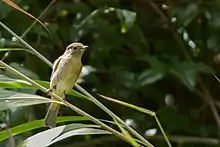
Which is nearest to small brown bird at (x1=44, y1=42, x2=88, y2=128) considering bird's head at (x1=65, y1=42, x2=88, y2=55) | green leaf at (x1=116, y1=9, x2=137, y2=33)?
bird's head at (x1=65, y1=42, x2=88, y2=55)

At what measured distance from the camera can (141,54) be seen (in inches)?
74.1

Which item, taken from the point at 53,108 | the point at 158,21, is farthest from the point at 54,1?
the point at 53,108

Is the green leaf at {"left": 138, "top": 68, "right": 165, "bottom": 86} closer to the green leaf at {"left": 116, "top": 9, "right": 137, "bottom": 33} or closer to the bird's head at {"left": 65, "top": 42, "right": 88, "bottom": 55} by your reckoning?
the green leaf at {"left": 116, "top": 9, "right": 137, "bottom": 33}

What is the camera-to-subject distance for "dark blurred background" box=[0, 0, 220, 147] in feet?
5.79

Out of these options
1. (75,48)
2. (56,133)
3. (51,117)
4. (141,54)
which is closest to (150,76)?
(141,54)

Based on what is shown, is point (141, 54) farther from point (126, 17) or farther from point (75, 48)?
point (75, 48)

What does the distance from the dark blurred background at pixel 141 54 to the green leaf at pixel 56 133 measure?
3.06 ft

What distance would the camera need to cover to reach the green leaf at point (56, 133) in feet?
2.36

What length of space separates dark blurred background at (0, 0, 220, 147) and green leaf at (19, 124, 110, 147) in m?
0.93

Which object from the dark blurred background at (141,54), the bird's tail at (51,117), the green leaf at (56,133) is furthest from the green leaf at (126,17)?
the green leaf at (56,133)

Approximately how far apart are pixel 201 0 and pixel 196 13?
0.05 m

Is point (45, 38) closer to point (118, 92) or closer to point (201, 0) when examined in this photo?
point (118, 92)

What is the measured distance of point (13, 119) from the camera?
4.64ft

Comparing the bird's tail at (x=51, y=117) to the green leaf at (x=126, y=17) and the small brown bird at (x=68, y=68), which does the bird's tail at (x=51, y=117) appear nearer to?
the small brown bird at (x=68, y=68)
